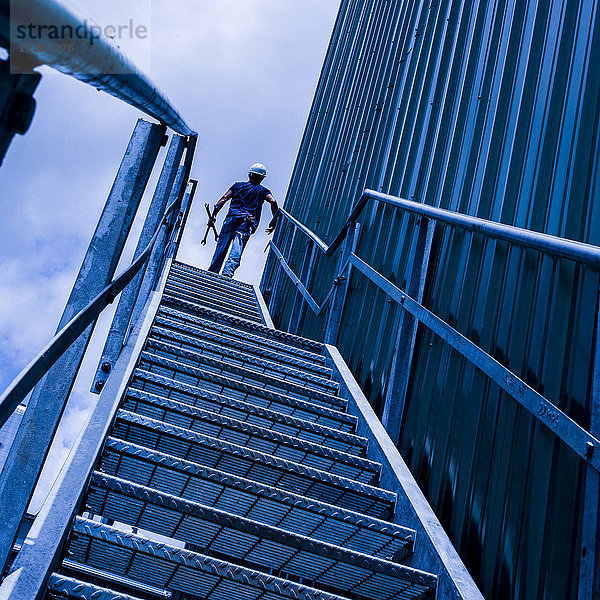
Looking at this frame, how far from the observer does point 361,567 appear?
2.27 m

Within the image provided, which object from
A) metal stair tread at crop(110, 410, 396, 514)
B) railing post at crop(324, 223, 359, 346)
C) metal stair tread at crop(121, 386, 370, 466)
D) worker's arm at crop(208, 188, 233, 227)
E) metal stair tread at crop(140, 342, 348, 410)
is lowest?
metal stair tread at crop(110, 410, 396, 514)

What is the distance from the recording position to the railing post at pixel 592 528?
6.02 feet

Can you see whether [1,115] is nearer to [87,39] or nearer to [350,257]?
[87,39]

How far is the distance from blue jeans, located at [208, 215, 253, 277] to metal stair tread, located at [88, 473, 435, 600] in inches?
289

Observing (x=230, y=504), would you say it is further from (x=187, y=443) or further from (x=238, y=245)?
(x=238, y=245)

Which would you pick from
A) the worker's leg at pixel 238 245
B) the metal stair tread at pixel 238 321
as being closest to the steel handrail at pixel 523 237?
the metal stair tread at pixel 238 321

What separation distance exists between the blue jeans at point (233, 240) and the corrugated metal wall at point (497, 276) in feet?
12.0

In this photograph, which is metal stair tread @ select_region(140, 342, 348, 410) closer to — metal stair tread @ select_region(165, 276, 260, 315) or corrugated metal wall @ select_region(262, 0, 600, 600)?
corrugated metal wall @ select_region(262, 0, 600, 600)

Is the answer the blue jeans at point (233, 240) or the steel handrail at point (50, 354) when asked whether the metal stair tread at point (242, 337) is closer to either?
the steel handrail at point (50, 354)

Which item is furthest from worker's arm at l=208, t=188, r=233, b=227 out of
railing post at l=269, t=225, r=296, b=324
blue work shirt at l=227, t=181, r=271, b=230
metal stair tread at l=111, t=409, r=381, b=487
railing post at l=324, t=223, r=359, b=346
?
metal stair tread at l=111, t=409, r=381, b=487

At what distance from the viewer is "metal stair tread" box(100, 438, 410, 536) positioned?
2.47 meters

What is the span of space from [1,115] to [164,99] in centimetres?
110

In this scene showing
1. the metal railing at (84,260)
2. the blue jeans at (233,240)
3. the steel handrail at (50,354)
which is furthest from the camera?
the blue jeans at (233,240)

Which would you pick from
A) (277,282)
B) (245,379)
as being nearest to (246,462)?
(245,379)
